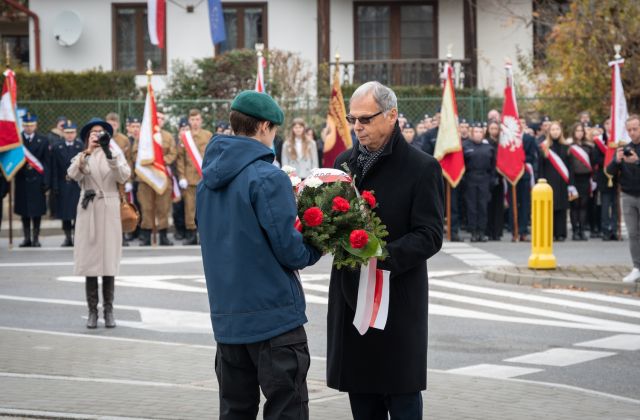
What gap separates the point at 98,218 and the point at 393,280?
21.6ft

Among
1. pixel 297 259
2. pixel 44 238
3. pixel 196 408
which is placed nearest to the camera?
pixel 297 259

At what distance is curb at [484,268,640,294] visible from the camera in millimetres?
15113

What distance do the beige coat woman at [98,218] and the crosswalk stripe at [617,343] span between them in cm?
451

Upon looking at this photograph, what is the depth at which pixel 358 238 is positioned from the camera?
5.63m

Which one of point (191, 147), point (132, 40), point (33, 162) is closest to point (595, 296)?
point (191, 147)

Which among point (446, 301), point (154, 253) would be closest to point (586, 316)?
point (446, 301)

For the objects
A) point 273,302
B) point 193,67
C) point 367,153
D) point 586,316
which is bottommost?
point 586,316

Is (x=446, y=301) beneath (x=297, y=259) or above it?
beneath

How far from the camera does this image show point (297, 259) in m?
5.66

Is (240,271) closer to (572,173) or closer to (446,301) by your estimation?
(446,301)

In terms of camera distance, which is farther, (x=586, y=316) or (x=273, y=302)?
(x=586, y=316)

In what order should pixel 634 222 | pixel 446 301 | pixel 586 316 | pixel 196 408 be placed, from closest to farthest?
pixel 196 408 → pixel 586 316 → pixel 446 301 → pixel 634 222

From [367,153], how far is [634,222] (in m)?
9.72

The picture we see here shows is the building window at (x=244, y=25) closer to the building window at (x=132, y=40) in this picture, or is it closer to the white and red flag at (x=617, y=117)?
the building window at (x=132, y=40)
